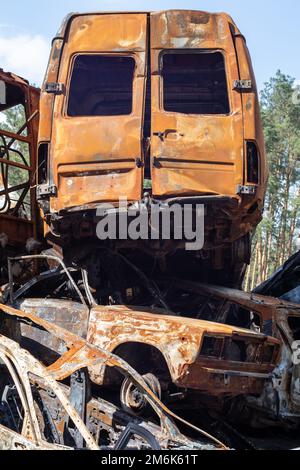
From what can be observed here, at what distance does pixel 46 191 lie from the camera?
595cm

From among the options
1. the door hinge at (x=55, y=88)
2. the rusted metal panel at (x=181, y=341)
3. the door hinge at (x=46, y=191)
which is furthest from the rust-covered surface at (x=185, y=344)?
the door hinge at (x=55, y=88)

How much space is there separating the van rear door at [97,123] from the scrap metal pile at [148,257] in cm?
1

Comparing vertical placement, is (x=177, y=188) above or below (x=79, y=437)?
above

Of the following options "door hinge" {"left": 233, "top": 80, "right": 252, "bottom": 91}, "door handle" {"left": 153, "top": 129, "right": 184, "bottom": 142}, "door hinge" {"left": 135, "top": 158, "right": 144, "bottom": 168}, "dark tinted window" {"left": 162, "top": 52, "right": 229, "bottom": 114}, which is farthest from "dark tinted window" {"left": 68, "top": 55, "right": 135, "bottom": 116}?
"door hinge" {"left": 233, "top": 80, "right": 252, "bottom": 91}

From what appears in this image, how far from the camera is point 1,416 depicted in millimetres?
4980

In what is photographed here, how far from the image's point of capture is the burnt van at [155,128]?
5684 millimetres

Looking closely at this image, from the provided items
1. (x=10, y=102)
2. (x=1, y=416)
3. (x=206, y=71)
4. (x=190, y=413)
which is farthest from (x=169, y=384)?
(x=10, y=102)

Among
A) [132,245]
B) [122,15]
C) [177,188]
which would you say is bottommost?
[132,245]

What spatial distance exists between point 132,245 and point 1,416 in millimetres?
2180

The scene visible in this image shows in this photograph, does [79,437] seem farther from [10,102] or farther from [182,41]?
[10,102]

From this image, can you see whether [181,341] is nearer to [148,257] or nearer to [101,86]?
[148,257]

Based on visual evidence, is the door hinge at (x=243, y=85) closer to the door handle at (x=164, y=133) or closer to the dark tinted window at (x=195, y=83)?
the dark tinted window at (x=195, y=83)

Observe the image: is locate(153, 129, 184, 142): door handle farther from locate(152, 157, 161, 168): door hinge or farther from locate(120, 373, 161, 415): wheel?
locate(120, 373, 161, 415): wheel

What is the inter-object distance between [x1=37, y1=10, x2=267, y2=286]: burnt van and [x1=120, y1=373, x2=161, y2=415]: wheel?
170cm
